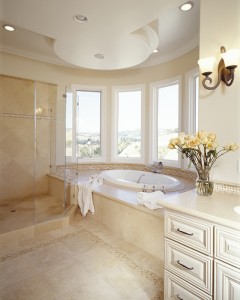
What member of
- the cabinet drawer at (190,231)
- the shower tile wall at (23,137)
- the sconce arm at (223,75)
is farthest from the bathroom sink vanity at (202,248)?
the shower tile wall at (23,137)

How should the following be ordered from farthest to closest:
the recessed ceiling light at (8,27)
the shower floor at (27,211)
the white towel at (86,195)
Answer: the white towel at (86,195) < the recessed ceiling light at (8,27) < the shower floor at (27,211)

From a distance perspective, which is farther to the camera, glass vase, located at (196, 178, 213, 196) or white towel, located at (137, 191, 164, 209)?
white towel, located at (137, 191, 164, 209)

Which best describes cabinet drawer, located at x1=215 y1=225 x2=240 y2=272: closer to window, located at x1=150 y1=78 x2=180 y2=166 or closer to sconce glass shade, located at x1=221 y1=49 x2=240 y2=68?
sconce glass shade, located at x1=221 y1=49 x2=240 y2=68

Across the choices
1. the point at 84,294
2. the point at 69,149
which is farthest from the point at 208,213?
the point at 69,149

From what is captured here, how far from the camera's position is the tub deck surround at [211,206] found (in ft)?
3.31

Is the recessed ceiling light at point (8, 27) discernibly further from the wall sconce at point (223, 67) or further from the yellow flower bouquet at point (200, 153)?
the yellow flower bouquet at point (200, 153)

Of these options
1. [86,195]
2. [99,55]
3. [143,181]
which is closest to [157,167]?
[143,181]

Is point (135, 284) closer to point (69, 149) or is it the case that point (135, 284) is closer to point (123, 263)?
point (123, 263)

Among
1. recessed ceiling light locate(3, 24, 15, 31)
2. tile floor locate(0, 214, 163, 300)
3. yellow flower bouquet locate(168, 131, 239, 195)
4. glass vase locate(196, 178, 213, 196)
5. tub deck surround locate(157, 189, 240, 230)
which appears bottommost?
tile floor locate(0, 214, 163, 300)

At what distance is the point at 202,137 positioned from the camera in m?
1.34

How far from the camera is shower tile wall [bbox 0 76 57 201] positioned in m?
3.37

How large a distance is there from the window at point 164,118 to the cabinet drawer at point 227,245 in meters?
2.56

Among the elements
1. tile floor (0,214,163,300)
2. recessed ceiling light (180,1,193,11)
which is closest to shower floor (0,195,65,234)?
tile floor (0,214,163,300)

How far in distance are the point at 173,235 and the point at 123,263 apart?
0.96 metres
